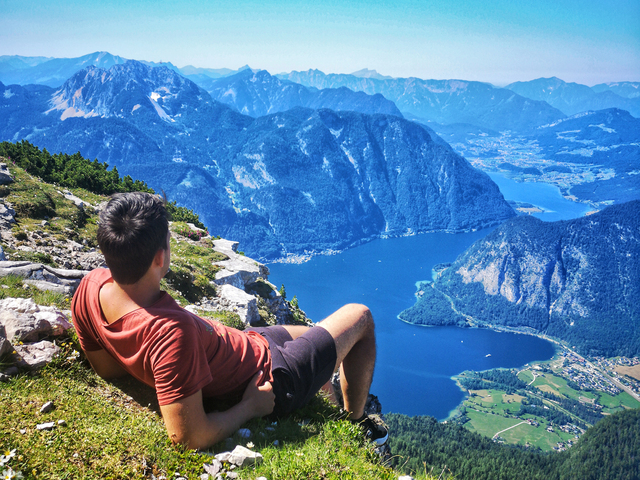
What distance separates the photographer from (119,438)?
11.2 feet

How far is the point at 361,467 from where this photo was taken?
373 cm

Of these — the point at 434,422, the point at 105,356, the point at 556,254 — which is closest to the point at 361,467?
the point at 105,356

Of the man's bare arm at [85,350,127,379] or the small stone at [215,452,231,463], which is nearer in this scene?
the small stone at [215,452,231,463]

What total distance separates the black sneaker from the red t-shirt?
73.4 inches

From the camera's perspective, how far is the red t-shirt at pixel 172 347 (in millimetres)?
3104

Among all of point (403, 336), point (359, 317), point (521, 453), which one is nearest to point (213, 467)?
point (359, 317)

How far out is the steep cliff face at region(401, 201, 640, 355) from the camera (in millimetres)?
133500

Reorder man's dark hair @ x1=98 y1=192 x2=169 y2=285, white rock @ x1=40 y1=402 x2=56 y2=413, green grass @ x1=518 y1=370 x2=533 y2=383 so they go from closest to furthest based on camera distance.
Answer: man's dark hair @ x1=98 y1=192 x2=169 y2=285 → white rock @ x1=40 y1=402 x2=56 y2=413 → green grass @ x1=518 y1=370 x2=533 y2=383

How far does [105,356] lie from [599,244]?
616 ft

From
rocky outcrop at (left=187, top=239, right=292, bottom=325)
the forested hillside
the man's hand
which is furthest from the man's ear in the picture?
the forested hillside

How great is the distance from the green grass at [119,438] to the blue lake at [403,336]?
8370cm

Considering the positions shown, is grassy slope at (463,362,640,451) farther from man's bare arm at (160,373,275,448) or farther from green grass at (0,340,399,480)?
man's bare arm at (160,373,275,448)

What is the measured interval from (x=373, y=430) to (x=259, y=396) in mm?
2164

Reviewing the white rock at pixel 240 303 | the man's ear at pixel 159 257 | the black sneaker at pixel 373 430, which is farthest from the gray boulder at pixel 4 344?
the white rock at pixel 240 303
